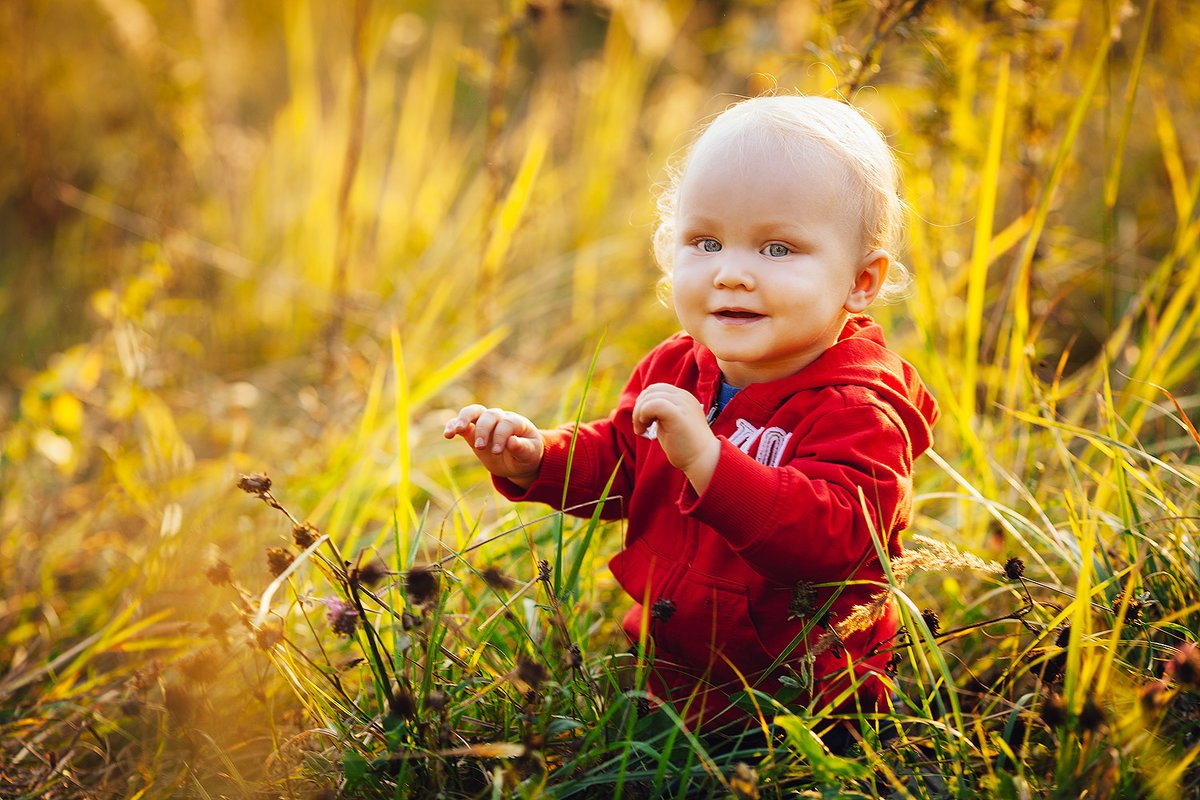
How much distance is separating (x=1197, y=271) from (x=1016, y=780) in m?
1.35

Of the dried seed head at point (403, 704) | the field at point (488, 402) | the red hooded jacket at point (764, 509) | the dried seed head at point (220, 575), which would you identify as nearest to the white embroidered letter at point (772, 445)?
the red hooded jacket at point (764, 509)

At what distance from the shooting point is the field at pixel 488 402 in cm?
114

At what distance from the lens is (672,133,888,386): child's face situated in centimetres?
116

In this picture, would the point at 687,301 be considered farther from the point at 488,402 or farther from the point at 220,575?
the point at 488,402

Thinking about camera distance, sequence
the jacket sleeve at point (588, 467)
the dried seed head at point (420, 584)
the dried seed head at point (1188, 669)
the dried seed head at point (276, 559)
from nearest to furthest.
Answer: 1. the dried seed head at point (1188, 669)
2. the dried seed head at point (420, 584)
3. the dried seed head at point (276, 559)
4. the jacket sleeve at point (588, 467)

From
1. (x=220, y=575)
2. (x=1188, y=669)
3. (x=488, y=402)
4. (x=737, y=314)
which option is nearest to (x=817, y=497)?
(x=737, y=314)

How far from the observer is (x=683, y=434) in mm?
1065

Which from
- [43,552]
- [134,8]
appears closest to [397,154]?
[134,8]

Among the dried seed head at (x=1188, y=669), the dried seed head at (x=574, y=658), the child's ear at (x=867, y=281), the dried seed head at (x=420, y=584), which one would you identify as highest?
the child's ear at (x=867, y=281)

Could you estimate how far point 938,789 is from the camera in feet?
3.80

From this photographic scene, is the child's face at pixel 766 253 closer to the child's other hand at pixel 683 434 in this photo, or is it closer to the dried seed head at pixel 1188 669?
the child's other hand at pixel 683 434

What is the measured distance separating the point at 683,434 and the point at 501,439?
12.2 inches

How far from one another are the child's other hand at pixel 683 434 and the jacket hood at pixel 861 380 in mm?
195

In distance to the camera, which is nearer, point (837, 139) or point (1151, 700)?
point (1151, 700)
